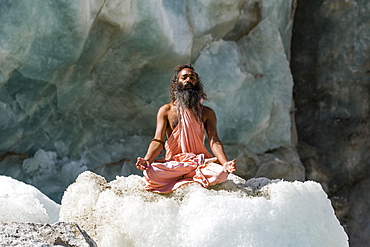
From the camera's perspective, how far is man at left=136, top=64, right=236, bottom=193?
12.8ft

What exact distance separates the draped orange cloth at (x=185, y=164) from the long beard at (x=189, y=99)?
1.3 inches

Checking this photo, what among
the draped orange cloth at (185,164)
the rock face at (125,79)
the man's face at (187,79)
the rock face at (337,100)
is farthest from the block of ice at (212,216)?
the rock face at (337,100)

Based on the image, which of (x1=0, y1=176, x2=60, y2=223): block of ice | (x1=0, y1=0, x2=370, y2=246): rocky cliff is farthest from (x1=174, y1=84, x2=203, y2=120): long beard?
(x1=0, y1=0, x2=370, y2=246): rocky cliff

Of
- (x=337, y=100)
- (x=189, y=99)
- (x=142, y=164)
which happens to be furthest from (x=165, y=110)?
(x=337, y=100)

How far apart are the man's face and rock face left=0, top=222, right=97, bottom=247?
151cm

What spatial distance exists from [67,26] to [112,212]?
2.50 m

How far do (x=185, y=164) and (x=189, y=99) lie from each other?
1.54 ft

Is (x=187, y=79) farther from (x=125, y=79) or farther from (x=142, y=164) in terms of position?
(x=125, y=79)

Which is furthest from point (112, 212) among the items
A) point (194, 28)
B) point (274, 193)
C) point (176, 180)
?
point (194, 28)

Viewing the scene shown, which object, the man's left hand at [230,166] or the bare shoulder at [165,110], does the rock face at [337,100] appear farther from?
the man's left hand at [230,166]

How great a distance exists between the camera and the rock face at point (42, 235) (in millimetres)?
2785

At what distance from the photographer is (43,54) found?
5633mm

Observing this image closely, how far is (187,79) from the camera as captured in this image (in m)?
4.25

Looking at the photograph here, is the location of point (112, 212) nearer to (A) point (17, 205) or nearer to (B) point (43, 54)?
(A) point (17, 205)
